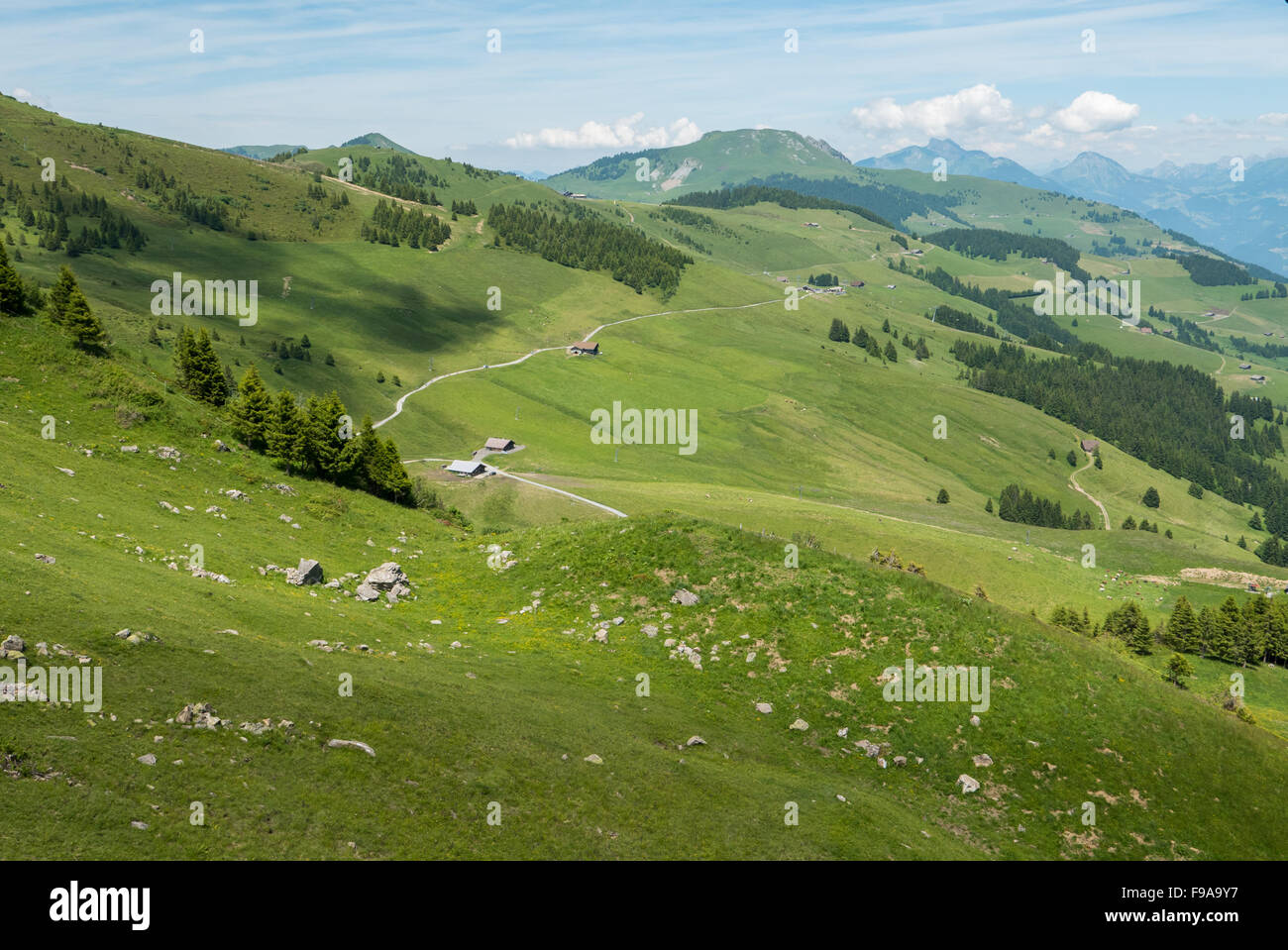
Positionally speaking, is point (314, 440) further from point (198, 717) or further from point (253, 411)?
point (198, 717)

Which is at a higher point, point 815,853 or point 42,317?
point 42,317

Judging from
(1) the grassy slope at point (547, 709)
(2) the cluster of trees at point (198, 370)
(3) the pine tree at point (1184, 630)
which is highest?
(2) the cluster of trees at point (198, 370)

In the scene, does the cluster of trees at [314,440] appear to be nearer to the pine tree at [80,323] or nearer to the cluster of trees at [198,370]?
the cluster of trees at [198,370]

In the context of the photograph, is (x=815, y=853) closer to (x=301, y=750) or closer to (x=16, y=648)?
(x=301, y=750)

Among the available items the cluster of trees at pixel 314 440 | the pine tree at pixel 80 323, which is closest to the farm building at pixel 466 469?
the cluster of trees at pixel 314 440

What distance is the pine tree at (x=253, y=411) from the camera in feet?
234

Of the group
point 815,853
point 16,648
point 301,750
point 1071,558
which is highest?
point 16,648

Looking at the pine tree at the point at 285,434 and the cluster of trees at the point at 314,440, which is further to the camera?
the cluster of trees at the point at 314,440

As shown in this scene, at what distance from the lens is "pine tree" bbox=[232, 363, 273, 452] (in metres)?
71.3

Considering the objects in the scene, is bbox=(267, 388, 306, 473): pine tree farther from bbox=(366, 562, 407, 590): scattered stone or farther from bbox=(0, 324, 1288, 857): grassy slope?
bbox=(366, 562, 407, 590): scattered stone

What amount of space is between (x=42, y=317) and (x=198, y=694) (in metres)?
64.5

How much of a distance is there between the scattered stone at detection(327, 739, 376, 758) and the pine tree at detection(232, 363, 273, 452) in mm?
50730
